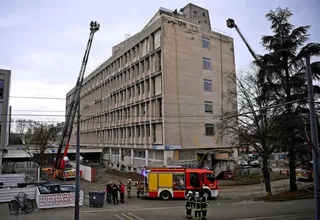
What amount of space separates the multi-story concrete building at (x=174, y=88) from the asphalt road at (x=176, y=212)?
1492 cm

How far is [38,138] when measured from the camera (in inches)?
1999

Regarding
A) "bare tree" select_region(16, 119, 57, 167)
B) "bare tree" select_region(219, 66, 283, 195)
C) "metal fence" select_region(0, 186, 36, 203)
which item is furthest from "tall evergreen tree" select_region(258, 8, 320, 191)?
"bare tree" select_region(16, 119, 57, 167)

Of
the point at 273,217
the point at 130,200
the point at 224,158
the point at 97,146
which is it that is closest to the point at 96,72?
the point at 97,146

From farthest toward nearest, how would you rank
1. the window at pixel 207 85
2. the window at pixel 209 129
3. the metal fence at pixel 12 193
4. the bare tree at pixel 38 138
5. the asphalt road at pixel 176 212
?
the bare tree at pixel 38 138
the window at pixel 207 85
the window at pixel 209 129
the metal fence at pixel 12 193
the asphalt road at pixel 176 212

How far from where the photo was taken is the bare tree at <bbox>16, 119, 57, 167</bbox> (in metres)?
45.5

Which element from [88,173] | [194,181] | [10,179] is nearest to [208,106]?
[88,173]

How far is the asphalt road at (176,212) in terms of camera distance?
16297 mm

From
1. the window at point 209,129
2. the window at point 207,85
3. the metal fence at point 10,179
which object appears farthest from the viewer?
the window at point 207,85

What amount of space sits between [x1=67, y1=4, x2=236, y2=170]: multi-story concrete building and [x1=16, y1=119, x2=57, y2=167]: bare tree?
1286cm

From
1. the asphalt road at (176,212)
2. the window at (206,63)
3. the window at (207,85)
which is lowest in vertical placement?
the asphalt road at (176,212)

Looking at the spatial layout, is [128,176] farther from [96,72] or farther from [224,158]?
[96,72]

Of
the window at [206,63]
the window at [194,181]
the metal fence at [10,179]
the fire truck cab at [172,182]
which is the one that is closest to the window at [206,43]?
the window at [206,63]

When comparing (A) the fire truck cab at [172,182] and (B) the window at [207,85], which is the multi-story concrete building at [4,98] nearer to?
(A) the fire truck cab at [172,182]

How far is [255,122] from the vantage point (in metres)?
23.1
